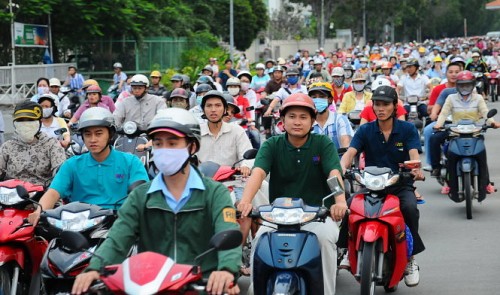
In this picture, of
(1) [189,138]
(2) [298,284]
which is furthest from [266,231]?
(1) [189,138]

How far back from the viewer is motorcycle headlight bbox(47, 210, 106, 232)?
6.74 meters

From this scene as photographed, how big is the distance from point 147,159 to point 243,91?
7.99 metres

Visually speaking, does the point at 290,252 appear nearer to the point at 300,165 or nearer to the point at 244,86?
the point at 300,165

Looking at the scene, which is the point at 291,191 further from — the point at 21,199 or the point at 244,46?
the point at 244,46

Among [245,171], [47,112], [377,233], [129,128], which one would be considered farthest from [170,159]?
[47,112]

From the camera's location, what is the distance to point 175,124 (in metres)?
5.33

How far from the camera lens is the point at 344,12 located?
96.4m

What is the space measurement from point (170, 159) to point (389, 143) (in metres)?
3.91

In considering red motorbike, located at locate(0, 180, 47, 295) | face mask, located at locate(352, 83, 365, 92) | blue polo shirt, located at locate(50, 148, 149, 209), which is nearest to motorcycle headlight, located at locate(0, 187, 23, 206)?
red motorbike, located at locate(0, 180, 47, 295)

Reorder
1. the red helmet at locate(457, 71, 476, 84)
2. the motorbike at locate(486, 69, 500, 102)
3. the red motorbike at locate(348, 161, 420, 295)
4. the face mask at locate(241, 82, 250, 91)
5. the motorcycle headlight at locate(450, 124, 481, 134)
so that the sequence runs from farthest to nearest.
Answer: the motorbike at locate(486, 69, 500, 102)
the face mask at locate(241, 82, 250, 91)
the red helmet at locate(457, 71, 476, 84)
the motorcycle headlight at locate(450, 124, 481, 134)
the red motorbike at locate(348, 161, 420, 295)

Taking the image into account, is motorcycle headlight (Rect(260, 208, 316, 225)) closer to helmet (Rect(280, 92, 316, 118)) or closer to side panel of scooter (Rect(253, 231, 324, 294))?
side panel of scooter (Rect(253, 231, 324, 294))

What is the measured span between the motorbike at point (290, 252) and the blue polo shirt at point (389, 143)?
228 cm

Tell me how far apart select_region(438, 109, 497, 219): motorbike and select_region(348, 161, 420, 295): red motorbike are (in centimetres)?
433

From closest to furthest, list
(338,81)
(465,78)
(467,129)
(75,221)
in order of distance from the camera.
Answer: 1. (75,221)
2. (467,129)
3. (465,78)
4. (338,81)
